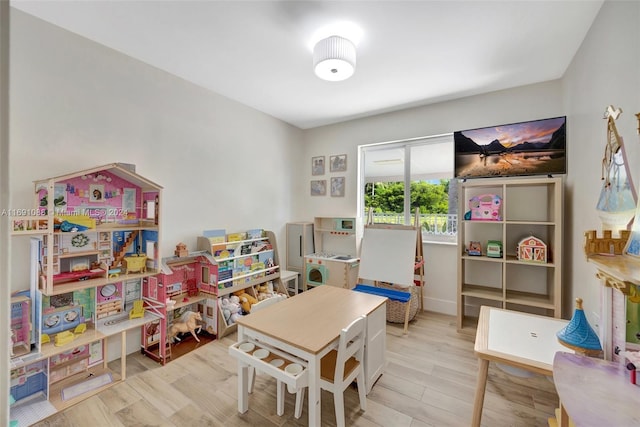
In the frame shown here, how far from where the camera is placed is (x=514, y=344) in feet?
4.88

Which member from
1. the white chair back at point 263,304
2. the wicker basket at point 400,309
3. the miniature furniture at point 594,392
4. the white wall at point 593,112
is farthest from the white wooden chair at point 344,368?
the white wall at point 593,112

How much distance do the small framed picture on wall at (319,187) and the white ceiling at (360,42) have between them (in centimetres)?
157

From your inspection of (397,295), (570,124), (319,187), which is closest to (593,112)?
(570,124)

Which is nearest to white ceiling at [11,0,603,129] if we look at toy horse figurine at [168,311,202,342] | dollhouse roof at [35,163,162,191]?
dollhouse roof at [35,163,162,191]

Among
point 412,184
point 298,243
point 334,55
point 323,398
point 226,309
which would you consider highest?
point 334,55

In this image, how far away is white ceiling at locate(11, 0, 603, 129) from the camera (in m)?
1.78

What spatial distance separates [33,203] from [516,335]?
3.38 meters

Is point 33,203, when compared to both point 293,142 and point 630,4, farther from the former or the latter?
point 630,4

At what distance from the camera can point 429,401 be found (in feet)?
6.21

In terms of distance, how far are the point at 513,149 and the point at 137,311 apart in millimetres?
4082

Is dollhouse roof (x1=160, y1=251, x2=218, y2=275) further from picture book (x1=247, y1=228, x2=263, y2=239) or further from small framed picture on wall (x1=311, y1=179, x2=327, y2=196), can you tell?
small framed picture on wall (x1=311, y1=179, x2=327, y2=196)

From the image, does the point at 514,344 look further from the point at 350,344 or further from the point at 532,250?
the point at 532,250

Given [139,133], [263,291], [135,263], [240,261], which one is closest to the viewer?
[135,263]

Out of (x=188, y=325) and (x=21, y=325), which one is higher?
(x=21, y=325)
